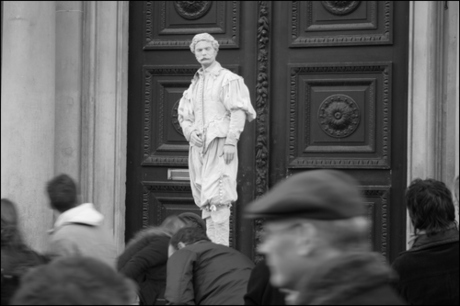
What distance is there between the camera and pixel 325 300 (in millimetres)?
2461

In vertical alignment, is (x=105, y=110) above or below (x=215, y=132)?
above

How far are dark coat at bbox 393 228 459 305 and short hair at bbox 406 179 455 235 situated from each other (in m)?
0.05

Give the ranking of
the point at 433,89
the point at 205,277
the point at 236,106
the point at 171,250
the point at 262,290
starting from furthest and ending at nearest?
1. the point at 433,89
2. the point at 236,106
3. the point at 171,250
4. the point at 205,277
5. the point at 262,290

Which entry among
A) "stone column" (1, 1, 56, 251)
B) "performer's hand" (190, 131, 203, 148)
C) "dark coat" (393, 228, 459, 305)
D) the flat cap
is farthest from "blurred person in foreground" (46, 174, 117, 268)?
"stone column" (1, 1, 56, 251)

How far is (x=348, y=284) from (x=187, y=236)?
364cm

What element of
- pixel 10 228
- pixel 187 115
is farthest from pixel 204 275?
pixel 187 115

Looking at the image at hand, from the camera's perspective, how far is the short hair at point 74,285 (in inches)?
95.7

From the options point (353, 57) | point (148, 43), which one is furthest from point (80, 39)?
point (353, 57)

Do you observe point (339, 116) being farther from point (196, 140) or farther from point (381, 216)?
point (196, 140)

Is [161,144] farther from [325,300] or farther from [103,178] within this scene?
[325,300]

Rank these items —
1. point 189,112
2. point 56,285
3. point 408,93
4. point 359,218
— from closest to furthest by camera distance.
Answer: point 56,285 → point 359,218 → point 189,112 → point 408,93

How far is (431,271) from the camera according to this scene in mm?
4984

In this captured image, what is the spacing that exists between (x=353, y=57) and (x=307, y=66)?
51cm

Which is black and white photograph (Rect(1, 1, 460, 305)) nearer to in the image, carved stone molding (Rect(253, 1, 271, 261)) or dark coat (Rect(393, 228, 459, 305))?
carved stone molding (Rect(253, 1, 271, 261))
